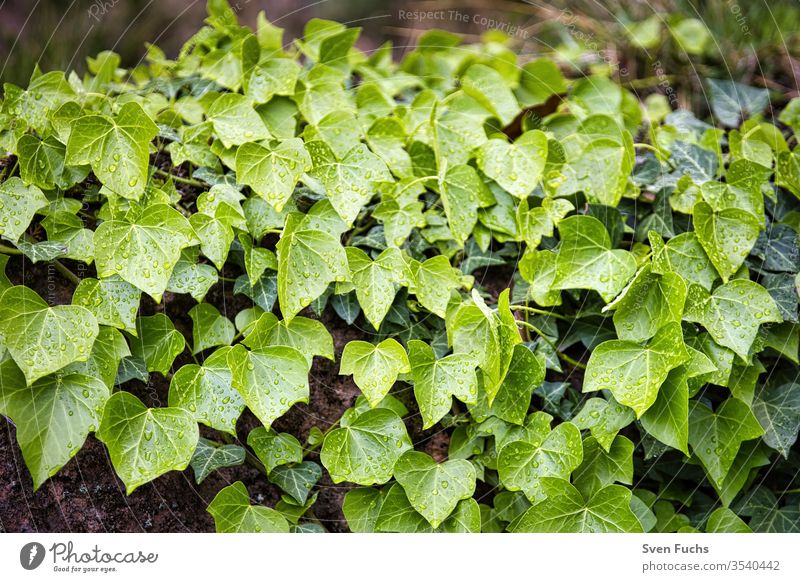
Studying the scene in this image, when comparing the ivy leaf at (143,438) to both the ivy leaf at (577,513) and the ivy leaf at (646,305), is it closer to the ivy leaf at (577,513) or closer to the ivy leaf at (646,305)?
the ivy leaf at (577,513)

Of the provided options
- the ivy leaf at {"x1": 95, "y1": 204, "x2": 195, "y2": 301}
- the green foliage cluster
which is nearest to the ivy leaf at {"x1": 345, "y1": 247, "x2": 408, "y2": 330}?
the green foliage cluster

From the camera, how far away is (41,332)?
73 cm

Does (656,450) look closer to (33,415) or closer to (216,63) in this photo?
(33,415)

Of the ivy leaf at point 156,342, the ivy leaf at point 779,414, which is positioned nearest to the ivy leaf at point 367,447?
the ivy leaf at point 156,342

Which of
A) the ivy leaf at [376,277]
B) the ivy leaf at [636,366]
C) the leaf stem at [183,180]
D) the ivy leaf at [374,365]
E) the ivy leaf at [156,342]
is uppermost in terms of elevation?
the leaf stem at [183,180]

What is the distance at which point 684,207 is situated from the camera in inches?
39.2

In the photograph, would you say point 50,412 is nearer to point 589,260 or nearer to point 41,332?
point 41,332

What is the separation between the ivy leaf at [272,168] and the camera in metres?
0.82

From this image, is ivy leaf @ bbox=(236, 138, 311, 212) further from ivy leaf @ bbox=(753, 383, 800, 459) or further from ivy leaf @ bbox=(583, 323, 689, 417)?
ivy leaf @ bbox=(753, 383, 800, 459)

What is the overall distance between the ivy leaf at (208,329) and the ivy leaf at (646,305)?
530 millimetres

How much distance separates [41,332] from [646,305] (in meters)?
0.79

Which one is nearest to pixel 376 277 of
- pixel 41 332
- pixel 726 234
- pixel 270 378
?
pixel 270 378

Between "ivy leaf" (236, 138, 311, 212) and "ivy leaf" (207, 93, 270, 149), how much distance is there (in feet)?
0.36

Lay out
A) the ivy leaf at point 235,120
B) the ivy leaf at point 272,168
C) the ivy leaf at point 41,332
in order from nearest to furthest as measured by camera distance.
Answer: the ivy leaf at point 41,332, the ivy leaf at point 272,168, the ivy leaf at point 235,120
